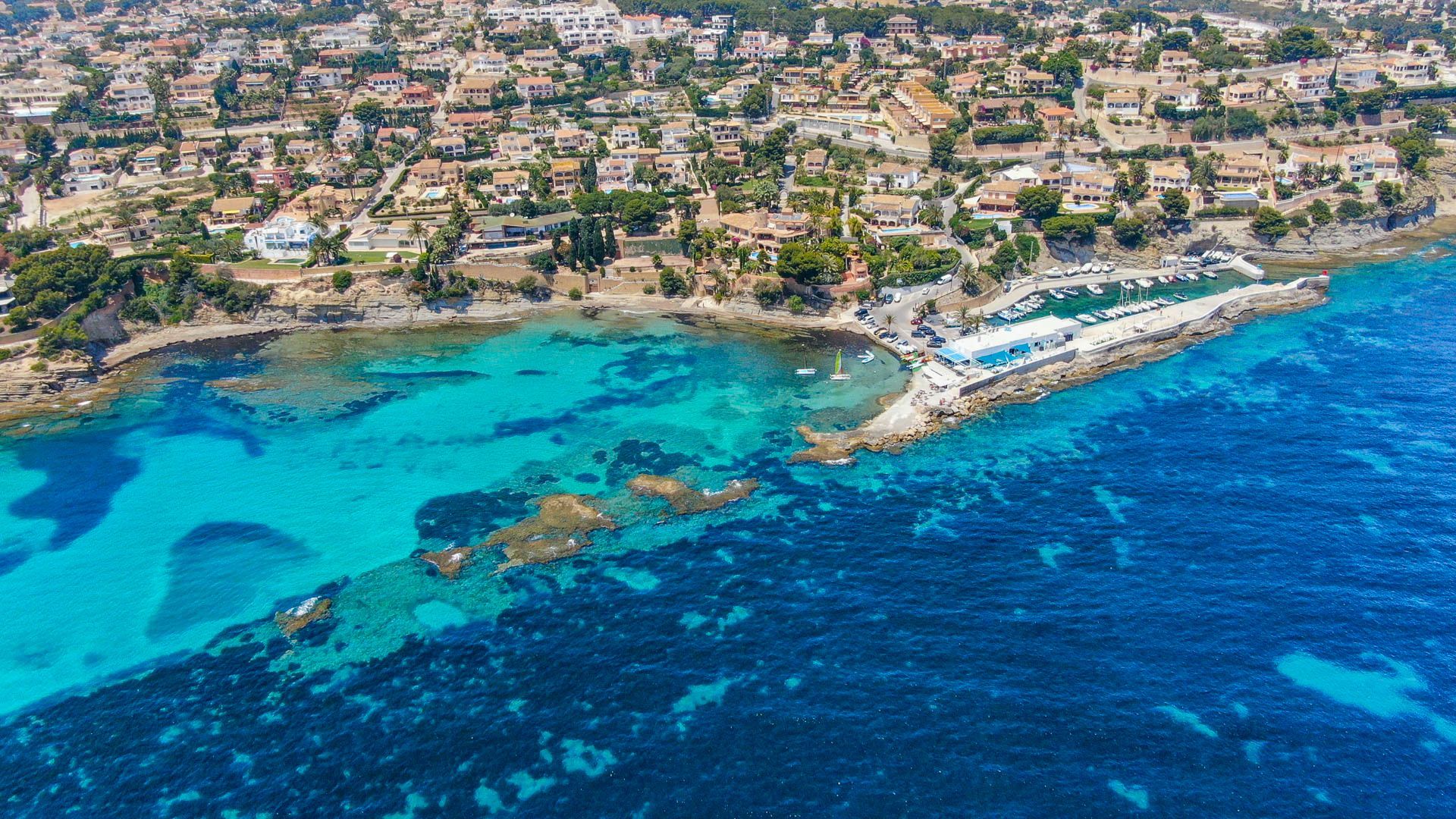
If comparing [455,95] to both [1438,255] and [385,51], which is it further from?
[1438,255]

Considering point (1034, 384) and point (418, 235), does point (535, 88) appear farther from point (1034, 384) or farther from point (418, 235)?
point (1034, 384)

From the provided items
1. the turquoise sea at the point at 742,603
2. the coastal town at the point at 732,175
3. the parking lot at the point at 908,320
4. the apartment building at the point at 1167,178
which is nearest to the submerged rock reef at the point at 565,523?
the turquoise sea at the point at 742,603

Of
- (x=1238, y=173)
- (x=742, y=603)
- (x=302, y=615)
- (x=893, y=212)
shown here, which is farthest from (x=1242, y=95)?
(x=302, y=615)

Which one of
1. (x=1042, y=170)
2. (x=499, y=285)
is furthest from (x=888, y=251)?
(x=499, y=285)

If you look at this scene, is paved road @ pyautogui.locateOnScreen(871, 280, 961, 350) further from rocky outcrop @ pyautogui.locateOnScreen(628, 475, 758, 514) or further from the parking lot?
rocky outcrop @ pyautogui.locateOnScreen(628, 475, 758, 514)

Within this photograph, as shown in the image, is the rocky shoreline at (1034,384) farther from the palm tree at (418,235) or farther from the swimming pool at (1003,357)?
the palm tree at (418,235)

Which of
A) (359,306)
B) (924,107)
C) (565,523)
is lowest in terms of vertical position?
(565,523)

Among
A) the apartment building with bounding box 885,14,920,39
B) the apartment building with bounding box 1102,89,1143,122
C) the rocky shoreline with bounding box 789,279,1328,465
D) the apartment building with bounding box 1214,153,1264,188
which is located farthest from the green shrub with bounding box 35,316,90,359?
Result: the apartment building with bounding box 885,14,920,39
